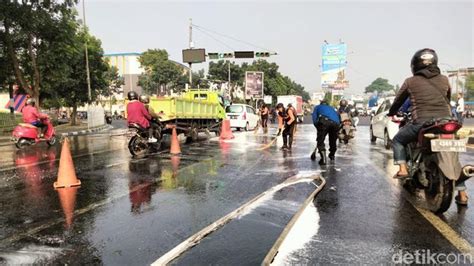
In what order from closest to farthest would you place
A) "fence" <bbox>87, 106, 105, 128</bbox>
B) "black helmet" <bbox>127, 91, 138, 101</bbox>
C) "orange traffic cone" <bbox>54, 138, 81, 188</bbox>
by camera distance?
"orange traffic cone" <bbox>54, 138, 81, 188</bbox>
"black helmet" <bbox>127, 91, 138, 101</bbox>
"fence" <bbox>87, 106, 105, 128</bbox>

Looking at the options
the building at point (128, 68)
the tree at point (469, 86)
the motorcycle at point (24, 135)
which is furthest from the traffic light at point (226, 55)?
the tree at point (469, 86)

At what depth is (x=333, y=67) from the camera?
45.0 meters

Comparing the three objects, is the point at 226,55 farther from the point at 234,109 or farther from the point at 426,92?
the point at 426,92

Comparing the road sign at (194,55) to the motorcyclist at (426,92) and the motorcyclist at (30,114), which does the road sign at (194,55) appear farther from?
the motorcyclist at (426,92)

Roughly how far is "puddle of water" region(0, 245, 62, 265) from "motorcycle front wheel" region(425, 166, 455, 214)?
425 cm

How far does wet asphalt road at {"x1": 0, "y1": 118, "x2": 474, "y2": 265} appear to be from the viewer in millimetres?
3801

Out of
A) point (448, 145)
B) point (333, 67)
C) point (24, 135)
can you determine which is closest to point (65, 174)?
point (448, 145)

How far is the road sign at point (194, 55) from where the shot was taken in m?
32.2

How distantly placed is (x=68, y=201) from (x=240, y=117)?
19.0m

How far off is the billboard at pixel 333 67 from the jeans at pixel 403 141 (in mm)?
39862

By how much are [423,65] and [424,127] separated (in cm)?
81

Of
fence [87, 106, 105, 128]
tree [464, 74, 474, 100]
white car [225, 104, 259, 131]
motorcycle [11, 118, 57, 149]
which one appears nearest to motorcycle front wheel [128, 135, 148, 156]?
motorcycle [11, 118, 57, 149]

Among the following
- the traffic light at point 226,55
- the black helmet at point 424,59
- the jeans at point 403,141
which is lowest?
the jeans at point 403,141

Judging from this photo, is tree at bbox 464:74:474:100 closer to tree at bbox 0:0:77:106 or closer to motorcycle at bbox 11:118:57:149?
tree at bbox 0:0:77:106
